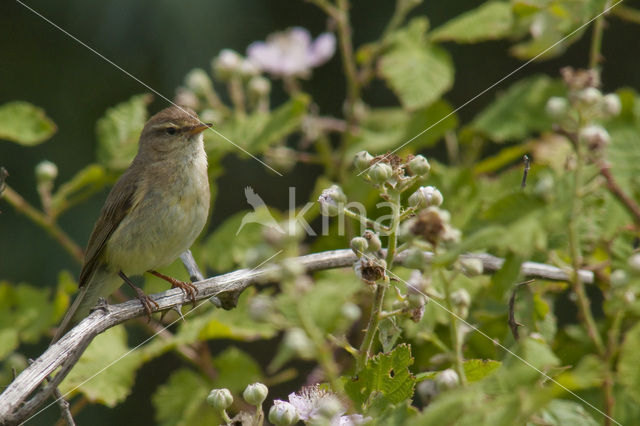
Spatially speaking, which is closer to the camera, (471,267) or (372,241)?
(471,267)

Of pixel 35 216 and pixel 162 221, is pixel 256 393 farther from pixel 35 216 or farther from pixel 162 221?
pixel 35 216

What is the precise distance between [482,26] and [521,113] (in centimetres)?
41

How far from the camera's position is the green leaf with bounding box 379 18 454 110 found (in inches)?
125

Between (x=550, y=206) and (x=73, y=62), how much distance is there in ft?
14.1

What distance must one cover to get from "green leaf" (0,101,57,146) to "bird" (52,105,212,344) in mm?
429

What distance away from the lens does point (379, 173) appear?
183 cm

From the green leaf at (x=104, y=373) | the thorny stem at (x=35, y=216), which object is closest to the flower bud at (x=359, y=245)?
the green leaf at (x=104, y=373)

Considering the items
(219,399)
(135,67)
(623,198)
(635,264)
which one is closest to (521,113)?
(623,198)

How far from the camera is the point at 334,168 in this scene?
3479 mm

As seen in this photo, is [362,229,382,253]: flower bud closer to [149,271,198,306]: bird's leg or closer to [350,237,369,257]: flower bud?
[350,237,369,257]: flower bud

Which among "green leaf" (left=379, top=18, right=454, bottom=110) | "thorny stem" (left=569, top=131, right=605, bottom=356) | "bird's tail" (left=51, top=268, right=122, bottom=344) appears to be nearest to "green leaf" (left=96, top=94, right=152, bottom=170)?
"bird's tail" (left=51, top=268, right=122, bottom=344)

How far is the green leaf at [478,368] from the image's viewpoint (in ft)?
5.68

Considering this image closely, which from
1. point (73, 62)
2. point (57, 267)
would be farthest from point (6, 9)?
point (57, 267)

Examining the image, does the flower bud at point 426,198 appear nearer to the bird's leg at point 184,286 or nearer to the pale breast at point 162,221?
the bird's leg at point 184,286
